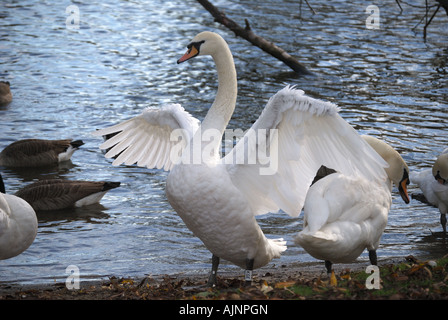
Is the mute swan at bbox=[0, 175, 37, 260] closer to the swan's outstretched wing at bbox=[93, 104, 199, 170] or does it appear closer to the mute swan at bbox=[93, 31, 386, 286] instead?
the swan's outstretched wing at bbox=[93, 104, 199, 170]

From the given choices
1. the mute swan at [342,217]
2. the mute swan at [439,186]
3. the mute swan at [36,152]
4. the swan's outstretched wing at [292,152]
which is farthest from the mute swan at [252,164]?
the mute swan at [36,152]

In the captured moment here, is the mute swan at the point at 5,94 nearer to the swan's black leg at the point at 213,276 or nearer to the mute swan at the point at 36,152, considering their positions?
the mute swan at the point at 36,152

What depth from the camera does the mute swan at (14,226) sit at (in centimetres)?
676

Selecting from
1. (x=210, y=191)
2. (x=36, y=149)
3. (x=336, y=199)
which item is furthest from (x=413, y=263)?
(x=36, y=149)

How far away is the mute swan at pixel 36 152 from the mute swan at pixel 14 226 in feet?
15.0

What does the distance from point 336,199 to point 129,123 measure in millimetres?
2569

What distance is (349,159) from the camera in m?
5.75

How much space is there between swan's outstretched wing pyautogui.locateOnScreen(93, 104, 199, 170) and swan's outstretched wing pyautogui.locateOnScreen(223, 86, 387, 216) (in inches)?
52.8

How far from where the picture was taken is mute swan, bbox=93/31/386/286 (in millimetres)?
5703

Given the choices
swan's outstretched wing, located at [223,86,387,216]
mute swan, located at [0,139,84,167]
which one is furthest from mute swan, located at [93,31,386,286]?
mute swan, located at [0,139,84,167]

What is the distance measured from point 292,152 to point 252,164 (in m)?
0.36

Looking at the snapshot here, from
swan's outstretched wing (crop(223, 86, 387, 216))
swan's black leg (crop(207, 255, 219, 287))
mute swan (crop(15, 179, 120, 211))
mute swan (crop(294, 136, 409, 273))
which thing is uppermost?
swan's outstretched wing (crop(223, 86, 387, 216))
